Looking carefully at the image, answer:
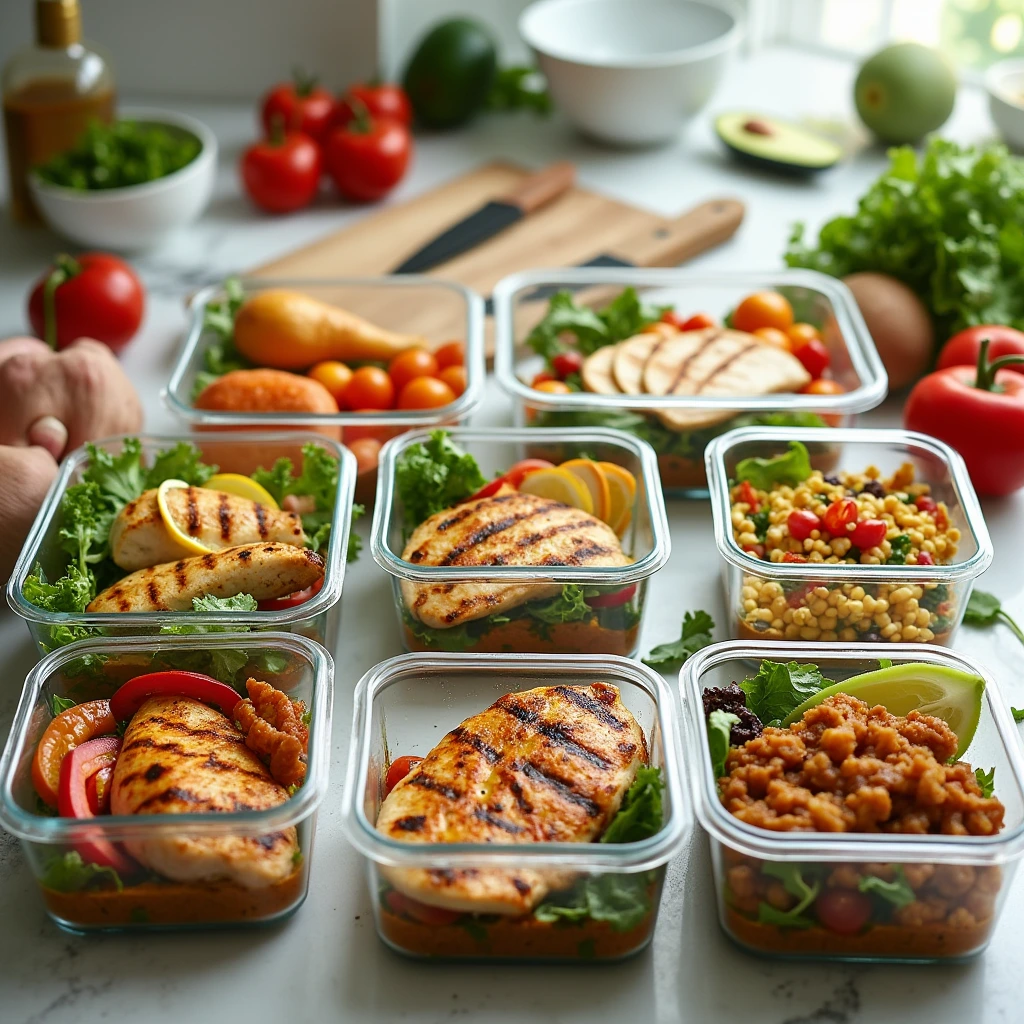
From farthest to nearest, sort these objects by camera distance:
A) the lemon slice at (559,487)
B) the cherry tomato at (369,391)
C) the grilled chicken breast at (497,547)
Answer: the cherry tomato at (369,391) < the lemon slice at (559,487) < the grilled chicken breast at (497,547)

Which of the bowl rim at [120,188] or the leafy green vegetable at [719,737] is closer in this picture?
the leafy green vegetable at [719,737]

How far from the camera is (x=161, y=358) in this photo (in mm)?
3268

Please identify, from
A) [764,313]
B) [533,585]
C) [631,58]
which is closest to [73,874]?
[533,585]

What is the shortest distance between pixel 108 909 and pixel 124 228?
224 centimetres

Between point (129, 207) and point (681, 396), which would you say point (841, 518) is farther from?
point (129, 207)

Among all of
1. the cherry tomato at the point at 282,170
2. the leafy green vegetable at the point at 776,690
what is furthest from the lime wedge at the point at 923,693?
the cherry tomato at the point at 282,170

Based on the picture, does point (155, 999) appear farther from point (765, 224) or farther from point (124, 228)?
point (765, 224)

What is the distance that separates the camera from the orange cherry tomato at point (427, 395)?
2.83 meters

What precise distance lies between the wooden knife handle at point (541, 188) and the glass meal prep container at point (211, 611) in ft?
4.71

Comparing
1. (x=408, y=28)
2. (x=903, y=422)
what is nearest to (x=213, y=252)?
(x=408, y=28)

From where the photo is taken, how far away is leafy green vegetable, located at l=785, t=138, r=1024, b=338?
3.05 metres

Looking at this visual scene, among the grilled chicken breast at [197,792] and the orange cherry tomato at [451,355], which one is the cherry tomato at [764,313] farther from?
the grilled chicken breast at [197,792]

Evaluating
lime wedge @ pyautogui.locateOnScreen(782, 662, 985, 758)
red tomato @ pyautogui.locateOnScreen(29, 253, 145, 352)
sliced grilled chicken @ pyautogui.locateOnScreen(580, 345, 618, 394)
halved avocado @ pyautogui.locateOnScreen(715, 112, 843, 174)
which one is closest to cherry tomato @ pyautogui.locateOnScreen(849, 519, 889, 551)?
lime wedge @ pyautogui.locateOnScreen(782, 662, 985, 758)

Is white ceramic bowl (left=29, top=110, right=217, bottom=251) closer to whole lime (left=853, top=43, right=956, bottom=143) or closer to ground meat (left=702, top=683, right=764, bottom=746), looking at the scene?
whole lime (left=853, top=43, right=956, bottom=143)
